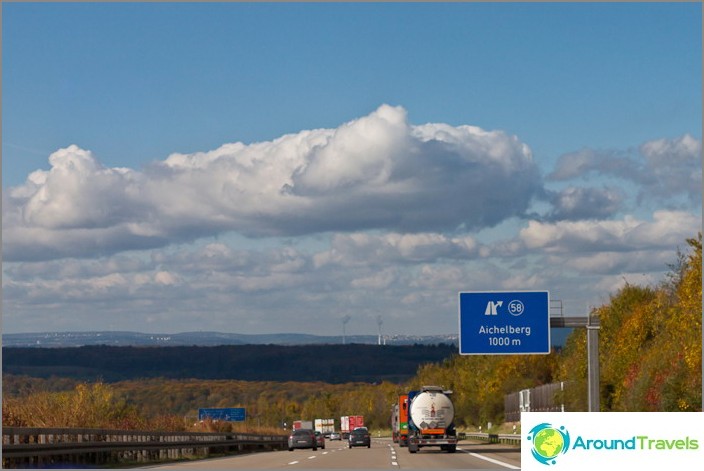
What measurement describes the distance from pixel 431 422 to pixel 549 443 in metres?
44.9

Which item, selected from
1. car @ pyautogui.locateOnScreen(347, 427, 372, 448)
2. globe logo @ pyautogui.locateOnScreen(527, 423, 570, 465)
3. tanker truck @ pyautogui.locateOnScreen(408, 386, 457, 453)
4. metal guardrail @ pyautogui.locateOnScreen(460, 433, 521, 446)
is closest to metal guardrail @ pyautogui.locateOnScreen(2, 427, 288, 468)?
tanker truck @ pyautogui.locateOnScreen(408, 386, 457, 453)

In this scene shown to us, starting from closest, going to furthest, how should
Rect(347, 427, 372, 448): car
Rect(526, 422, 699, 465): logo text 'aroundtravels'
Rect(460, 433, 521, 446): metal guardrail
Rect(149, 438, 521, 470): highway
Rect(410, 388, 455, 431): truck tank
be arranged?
Rect(526, 422, 699, 465): logo text 'aroundtravels' → Rect(149, 438, 521, 470): highway → Rect(410, 388, 455, 431): truck tank → Rect(460, 433, 521, 446): metal guardrail → Rect(347, 427, 372, 448): car

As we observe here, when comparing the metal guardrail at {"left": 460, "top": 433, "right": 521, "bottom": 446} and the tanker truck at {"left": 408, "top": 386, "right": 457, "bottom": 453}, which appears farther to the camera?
the metal guardrail at {"left": 460, "top": 433, "right": 521, "bottom": 446}

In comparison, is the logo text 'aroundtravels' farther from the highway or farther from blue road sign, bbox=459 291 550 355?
blue road sign, bbox=459 291 550 355

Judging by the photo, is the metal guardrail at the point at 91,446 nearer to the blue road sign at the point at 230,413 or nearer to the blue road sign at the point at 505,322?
the blue road sign at the point at 505,322

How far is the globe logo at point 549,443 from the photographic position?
59.5 feet

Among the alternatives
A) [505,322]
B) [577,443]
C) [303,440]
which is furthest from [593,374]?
[303,440]

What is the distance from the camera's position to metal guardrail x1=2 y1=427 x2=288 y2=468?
106 ft

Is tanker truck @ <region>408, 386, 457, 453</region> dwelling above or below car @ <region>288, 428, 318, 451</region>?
above

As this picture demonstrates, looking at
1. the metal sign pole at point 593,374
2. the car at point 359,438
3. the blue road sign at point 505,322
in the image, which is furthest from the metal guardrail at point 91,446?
the car at point 359,438

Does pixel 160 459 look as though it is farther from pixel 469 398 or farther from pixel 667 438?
pixel 469 398

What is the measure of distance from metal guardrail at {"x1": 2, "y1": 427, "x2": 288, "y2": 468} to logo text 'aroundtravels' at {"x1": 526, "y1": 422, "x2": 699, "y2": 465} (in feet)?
57.9

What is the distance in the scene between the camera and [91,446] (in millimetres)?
38625

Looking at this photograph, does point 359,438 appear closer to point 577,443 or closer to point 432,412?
point 432,412
